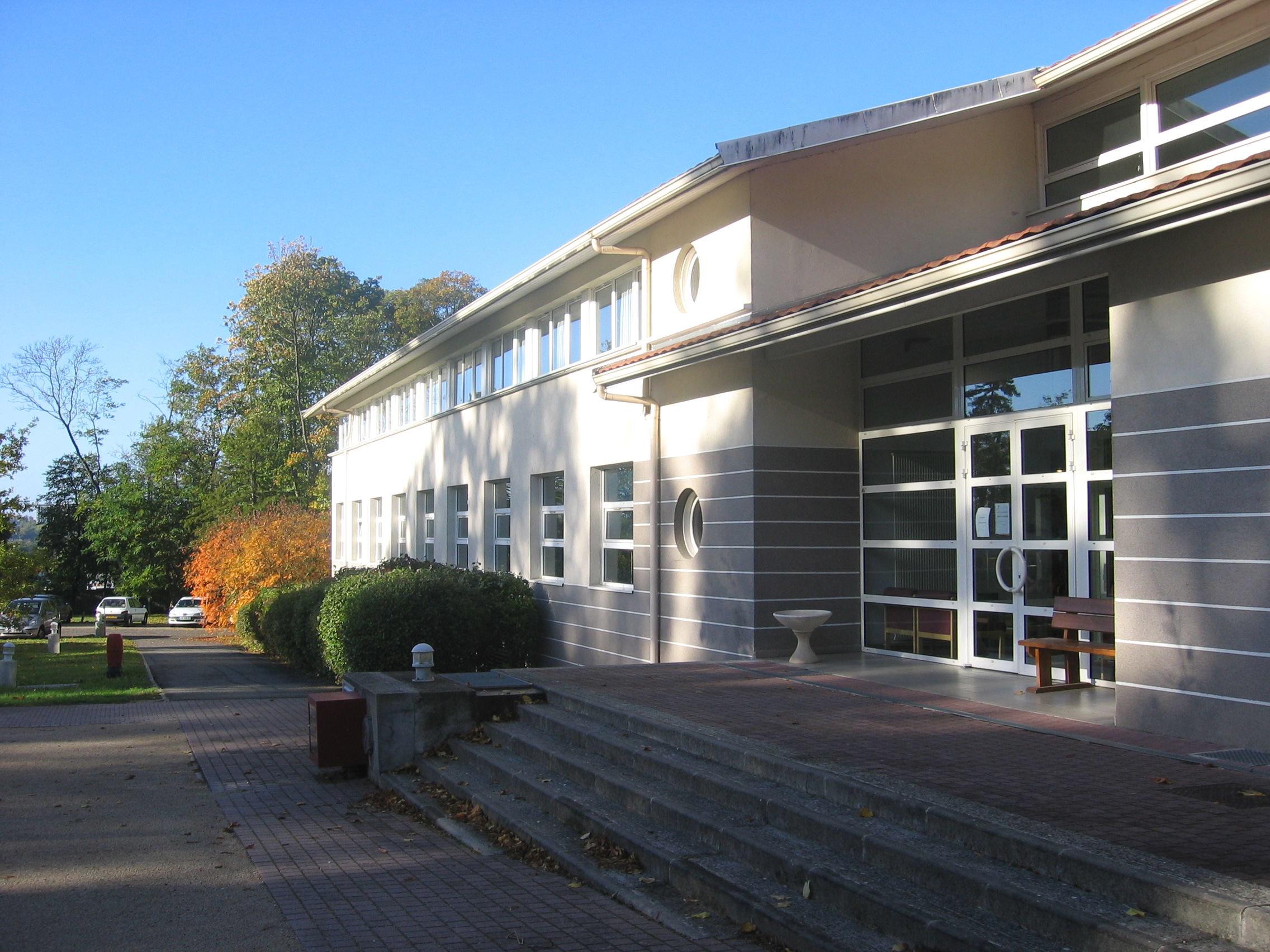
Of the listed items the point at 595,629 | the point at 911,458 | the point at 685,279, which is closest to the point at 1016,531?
the point at 911,458

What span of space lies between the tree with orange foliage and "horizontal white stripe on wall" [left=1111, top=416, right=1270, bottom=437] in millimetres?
26383

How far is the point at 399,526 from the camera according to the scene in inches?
1046

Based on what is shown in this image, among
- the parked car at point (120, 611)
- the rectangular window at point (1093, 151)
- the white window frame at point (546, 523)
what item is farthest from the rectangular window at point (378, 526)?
the parked car at point (120, 611)

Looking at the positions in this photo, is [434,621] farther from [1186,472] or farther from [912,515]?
[1186,472]

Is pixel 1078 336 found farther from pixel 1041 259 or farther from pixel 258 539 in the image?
pixel 258 539

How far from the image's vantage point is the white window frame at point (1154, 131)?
9547 millimetres

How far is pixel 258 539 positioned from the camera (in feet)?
106

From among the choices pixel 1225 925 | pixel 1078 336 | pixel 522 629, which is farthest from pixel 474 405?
pixel 1225 925

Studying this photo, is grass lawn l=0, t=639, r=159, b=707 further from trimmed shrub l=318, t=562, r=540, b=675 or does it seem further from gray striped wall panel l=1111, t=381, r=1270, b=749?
gray striped wall panel l=1111, t=381, r=1270, b=749

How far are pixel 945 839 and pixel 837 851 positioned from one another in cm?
53

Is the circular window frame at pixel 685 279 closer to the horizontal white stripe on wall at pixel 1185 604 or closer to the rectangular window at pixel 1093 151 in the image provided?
the rectangular window at pixel 1093 151

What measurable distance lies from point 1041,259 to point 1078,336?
8.14 ft

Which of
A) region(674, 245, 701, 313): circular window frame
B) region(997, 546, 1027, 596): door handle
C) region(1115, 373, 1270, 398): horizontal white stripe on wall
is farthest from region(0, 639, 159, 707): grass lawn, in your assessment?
region(1115, 373, 1270, 398): horizontal white stripe on wall

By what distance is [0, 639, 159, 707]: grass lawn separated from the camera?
16.2 meters
